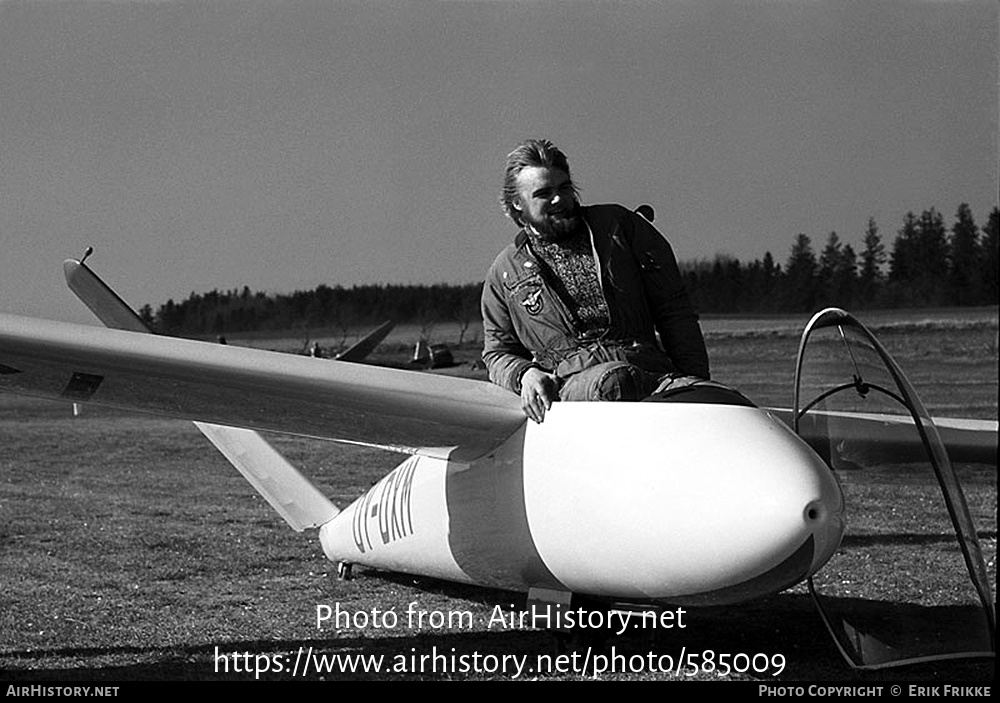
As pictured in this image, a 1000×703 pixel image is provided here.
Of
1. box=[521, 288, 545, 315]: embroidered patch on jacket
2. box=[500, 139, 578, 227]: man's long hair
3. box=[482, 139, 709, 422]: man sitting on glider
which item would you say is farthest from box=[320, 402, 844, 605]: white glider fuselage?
box=[500, 139, 578, 227]: man's long hair

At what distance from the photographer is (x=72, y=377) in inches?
104

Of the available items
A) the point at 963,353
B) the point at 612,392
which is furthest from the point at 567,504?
the point at 963,353

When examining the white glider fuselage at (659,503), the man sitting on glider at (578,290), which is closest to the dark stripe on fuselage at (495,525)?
the white glider fuselage at (659,503)

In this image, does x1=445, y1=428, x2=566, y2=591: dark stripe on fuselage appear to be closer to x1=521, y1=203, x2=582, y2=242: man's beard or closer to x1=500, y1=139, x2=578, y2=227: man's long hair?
x1=521, y1=203, x2=582, y2=242: man's beard

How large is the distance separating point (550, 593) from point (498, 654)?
49cm

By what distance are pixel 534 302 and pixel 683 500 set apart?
0.75 meters

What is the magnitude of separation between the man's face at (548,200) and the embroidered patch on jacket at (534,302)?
0.51 feet

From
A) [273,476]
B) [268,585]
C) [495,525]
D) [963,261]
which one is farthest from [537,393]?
[963,261]

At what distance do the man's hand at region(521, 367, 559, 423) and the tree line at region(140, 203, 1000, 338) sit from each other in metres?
2.46

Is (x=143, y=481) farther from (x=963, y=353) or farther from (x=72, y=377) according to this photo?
(x=963, y=353)

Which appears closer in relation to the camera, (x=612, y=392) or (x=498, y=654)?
(x=612, y=392)

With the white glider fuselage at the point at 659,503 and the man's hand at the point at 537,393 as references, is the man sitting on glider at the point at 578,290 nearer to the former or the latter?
the man's hand at the point at 537,393

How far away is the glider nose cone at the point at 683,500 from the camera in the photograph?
7.27 feet

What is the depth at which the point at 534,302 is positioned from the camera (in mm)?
2811
